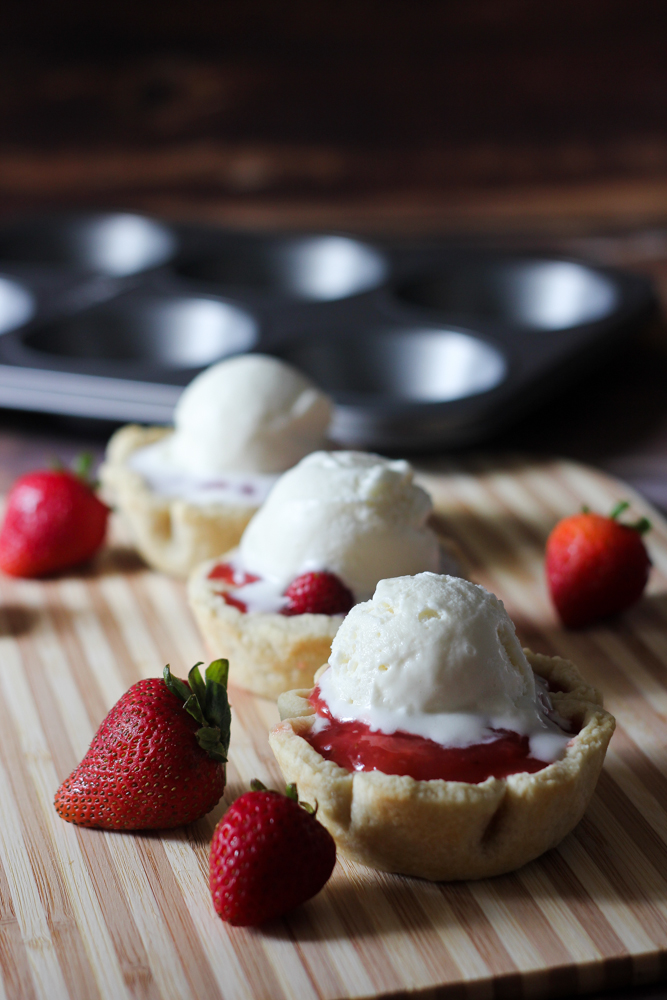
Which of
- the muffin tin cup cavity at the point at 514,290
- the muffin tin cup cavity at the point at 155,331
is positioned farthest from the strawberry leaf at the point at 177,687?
the muffin tin cup cavity at the point at 514,290

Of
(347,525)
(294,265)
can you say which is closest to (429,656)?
(347,525)

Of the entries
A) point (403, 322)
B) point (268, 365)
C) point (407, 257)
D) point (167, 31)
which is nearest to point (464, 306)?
point (407, 257)

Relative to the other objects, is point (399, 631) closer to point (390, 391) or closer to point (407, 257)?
point (390, 391)

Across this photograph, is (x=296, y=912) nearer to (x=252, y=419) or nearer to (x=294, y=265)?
(x=252, y=419)

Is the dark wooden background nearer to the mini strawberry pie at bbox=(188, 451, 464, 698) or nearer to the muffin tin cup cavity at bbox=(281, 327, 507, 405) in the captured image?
the muffin tin cup cavity at bbox=(281, 327, 507, 405)

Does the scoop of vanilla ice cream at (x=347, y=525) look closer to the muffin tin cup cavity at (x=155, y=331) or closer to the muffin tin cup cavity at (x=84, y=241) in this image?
the muffin tin cup cavity at (x=155, y=331)
